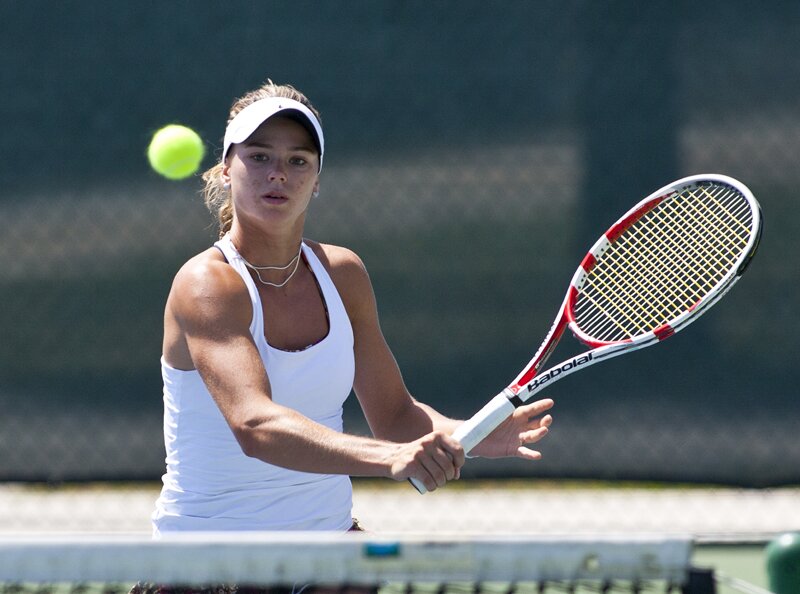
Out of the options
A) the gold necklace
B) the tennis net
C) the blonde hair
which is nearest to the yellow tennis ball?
the blonde hair

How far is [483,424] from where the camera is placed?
215cm

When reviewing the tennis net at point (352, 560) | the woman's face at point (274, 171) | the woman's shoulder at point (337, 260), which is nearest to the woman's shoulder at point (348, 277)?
the woman's shoulder at point (337, 260)

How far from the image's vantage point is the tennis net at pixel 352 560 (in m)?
1.56

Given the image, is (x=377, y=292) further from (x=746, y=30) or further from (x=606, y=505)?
(x=746, y=30)

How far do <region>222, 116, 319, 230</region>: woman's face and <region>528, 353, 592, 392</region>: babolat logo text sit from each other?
0.53 m

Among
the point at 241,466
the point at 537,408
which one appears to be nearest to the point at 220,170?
the point at 241,466

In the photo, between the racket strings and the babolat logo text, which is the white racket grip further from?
the racket strings

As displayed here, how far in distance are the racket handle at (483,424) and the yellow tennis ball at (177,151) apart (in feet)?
6.16

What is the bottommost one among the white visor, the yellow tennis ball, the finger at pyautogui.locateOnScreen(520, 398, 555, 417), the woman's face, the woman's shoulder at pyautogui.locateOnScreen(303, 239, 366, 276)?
Answer: the finger at pyautogui.locateOnScreen(520, 398, 555, 417)

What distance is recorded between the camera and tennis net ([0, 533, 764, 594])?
61.6 inches

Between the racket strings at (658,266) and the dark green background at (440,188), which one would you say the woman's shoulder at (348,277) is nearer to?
the racket strings at (658,266)

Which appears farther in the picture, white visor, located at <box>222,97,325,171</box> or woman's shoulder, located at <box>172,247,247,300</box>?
white visor, located at <box>222,97,325,171</box>

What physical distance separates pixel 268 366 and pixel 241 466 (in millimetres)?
162

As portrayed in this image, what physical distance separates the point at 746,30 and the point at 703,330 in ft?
3.01
